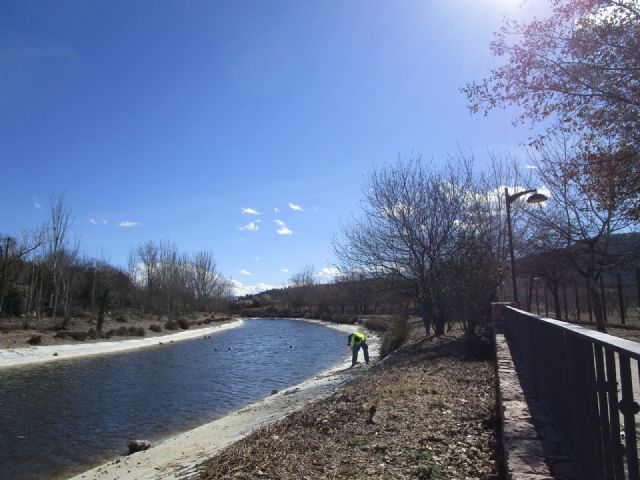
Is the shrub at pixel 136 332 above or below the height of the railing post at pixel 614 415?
below

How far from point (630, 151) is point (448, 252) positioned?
13105 millimetres

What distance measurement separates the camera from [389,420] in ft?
23.6

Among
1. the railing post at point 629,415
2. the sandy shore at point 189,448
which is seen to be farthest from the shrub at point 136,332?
the railing post at point 629,415

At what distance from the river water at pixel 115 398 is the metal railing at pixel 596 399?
9606 millimetres

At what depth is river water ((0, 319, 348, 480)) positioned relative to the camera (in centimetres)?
1132

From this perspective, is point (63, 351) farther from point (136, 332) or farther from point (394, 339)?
point (394, 339)

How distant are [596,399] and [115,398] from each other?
17.9 metres

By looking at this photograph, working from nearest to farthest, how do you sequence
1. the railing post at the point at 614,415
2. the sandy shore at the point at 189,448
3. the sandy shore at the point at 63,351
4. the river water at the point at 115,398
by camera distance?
the railing post at the point at 614,415
the sandy shore at the point at 189,448
the river water at the point at 115,398
the sandy shore at the point at 63,351

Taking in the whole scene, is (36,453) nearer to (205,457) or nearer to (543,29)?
(205,457)

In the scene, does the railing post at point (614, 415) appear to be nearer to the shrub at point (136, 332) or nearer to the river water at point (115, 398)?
the river water at point (115, 398)

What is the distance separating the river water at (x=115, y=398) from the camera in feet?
37.1

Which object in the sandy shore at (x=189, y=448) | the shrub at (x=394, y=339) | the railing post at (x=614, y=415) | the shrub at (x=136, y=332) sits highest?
the railing post at (x=614, y=415)

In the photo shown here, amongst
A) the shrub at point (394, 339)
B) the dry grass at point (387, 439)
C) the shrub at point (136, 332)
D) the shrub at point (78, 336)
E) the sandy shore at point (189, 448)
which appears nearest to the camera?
the dry grass at point (387, 439)

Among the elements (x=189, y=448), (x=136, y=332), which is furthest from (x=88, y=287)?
(x=189, y=448)
